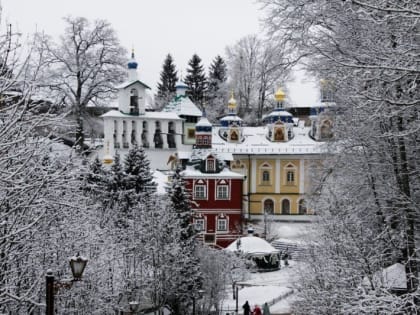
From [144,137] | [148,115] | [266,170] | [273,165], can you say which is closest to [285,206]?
[266,170]

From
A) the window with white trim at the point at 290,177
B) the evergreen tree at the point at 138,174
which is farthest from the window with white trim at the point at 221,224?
the evergreen tree at the point at 138,174

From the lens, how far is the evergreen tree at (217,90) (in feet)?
221

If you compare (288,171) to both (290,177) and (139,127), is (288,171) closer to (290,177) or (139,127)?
(290,177)

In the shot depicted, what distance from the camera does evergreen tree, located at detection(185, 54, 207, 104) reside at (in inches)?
2911

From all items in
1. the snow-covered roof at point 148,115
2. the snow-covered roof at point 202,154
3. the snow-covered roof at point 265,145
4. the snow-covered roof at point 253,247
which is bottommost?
the snow-covered roof at point 253,247

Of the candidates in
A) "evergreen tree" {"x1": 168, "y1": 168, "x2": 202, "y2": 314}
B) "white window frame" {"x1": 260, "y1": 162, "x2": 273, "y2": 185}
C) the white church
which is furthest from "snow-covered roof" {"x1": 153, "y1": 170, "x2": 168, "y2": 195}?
"evergreen tree" {"x1": 168, "y1": 168, "x2": 202, "y2": 314}

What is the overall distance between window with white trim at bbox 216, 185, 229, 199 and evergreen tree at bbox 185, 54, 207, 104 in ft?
104

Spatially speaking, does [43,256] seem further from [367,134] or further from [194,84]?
[194,84]

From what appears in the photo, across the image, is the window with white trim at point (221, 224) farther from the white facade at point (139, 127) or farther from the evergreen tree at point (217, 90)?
the evergreen tree at point (217, 90)

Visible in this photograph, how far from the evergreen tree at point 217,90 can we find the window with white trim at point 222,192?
72.6 feet

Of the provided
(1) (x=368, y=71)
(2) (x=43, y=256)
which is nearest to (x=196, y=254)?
(2) (x=43, y=256)

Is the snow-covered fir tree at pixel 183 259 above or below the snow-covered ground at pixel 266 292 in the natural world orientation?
above

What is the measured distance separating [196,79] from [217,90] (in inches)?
112

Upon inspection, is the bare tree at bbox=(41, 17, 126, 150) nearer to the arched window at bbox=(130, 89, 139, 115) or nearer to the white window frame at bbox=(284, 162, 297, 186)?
the arched window at bbox=(130, 89, 139, 115)
